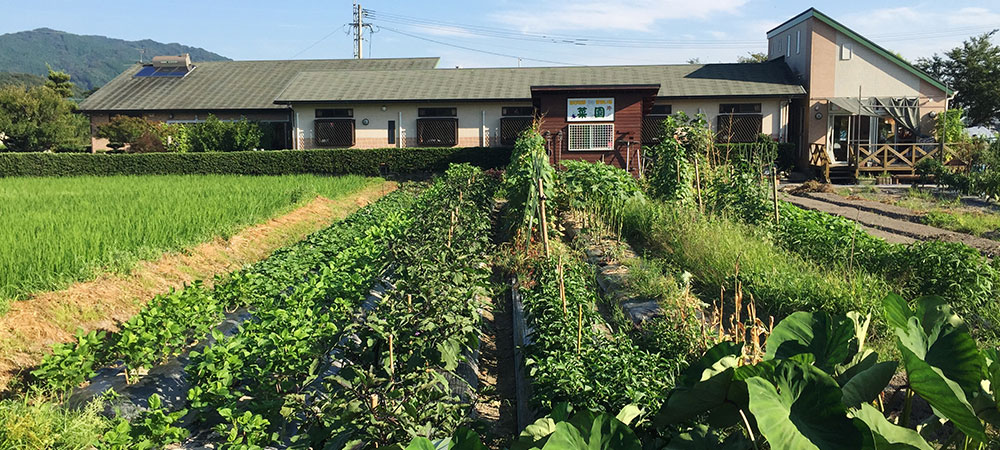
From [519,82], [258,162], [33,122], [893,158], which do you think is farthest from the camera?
[33,122]

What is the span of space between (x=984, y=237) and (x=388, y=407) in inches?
442

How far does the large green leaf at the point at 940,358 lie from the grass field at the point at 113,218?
22.1 feet

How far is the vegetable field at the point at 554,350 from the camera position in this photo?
101 inches

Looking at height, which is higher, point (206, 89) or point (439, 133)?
point (206, 89)

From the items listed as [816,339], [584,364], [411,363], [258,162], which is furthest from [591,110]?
[816,339]

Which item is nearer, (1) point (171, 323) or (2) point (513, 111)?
(1) point (171, 323)

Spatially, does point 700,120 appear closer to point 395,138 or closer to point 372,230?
point 372,230

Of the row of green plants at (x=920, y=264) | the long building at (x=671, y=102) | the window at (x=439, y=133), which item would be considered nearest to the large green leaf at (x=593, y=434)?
the row of green plants at (x=920, y=264)

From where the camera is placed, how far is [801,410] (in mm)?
2389

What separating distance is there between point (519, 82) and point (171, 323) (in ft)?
85.0

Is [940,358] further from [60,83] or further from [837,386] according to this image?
[60,83]

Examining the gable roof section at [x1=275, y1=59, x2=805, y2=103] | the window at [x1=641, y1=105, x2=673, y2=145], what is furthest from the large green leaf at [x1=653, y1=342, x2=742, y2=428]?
the window at [x1=641, y1=105, x2=673, y2=145]

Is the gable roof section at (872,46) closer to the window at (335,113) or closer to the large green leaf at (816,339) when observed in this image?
the window at (335,113)

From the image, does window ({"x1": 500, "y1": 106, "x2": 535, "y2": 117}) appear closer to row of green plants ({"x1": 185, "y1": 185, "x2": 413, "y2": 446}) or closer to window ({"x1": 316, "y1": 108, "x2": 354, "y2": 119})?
window ({"x1": 316, "y1": 108, "x2": 354, "y2": 119})
